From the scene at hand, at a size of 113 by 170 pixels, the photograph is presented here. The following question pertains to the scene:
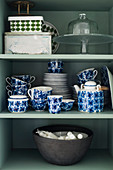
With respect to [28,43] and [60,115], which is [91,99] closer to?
[60,115]

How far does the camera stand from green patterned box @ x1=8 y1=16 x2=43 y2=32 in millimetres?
1455

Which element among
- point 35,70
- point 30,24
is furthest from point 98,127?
point 30,24

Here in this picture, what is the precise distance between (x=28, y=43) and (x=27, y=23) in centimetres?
11

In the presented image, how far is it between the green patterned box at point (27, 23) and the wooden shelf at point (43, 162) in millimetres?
790

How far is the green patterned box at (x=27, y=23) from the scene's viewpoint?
4.77 ft

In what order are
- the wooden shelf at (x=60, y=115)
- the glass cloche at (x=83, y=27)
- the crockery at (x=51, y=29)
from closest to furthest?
the wooden shelf at (x=60, y=115) < the glass cloche at (x=83, y=27) < the crockery at (x=51, y=29)

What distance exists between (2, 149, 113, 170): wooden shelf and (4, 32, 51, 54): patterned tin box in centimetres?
67

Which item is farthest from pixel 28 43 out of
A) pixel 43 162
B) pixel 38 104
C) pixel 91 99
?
pixel 43 162

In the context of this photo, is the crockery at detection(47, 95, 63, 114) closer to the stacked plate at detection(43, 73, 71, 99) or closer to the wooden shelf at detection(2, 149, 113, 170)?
the stacked plate at detection(43, 73, 71, 99)

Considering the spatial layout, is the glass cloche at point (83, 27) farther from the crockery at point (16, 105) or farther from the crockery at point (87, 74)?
the crockery at point (16, 105)

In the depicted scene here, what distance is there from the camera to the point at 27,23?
1461 mm

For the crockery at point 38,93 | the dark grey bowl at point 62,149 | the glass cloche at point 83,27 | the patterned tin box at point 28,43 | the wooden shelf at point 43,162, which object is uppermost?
the glass cloche at point 83,27

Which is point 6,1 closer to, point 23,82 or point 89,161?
point 23,82

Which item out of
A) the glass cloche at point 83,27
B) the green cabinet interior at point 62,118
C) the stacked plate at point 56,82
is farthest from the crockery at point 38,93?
the glass cloche at point 83,27
